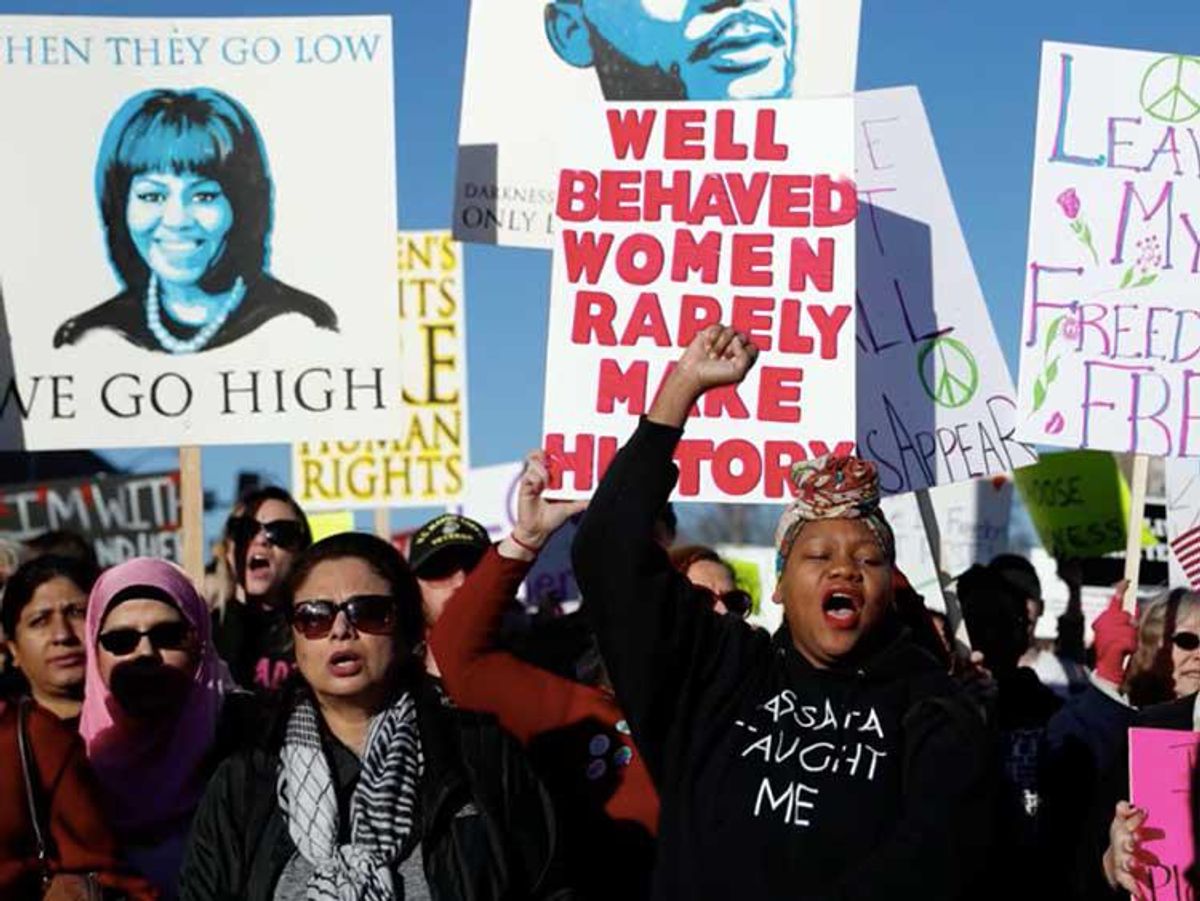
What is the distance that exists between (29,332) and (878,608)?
4.10 meters

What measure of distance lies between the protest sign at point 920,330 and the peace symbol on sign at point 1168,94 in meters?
0.73

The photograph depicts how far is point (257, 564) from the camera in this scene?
6.61 m

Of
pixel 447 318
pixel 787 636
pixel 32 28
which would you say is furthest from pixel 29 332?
pixel 447 318

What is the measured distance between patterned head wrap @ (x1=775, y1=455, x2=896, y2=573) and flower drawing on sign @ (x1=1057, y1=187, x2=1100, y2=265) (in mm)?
3341

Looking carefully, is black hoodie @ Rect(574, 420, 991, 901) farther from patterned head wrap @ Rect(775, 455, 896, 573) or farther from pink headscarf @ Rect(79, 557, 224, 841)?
pink headscarf @ Rect(79, 557, 224, 841)

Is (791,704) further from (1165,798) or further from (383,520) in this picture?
(383,520)

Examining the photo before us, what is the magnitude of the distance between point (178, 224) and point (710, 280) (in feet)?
7.16

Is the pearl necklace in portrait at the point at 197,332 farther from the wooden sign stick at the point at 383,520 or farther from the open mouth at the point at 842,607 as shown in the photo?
the wooden sign stick at the point at 383,520

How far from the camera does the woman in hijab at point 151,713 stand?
14.1 feet

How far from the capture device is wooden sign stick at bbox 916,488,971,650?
5699 millimetres

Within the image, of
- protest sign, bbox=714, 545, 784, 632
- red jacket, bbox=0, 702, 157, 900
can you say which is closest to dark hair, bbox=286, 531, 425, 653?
red jacket, bbox=0, 702, 157, 900

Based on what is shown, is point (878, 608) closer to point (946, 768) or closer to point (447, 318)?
point (946, 768)

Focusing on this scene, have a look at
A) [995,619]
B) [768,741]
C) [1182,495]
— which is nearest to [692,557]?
[995,619]

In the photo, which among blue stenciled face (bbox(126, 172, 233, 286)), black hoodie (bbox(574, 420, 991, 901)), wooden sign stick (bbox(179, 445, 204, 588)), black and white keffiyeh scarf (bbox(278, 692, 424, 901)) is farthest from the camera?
blue stenciled face (bbox(126, 172, 233, 286))
